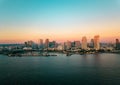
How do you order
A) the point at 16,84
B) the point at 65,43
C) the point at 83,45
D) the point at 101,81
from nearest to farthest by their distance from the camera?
1. the point at 16,84
2. the point at 101,81
3. the point at 83,45
4. the point at 65,43

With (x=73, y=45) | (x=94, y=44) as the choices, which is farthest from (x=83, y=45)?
(x=73, y=45)

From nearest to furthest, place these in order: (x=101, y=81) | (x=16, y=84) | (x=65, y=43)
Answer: (x=16, y=84) < (x=101, y=81) < (x=65, y=43)

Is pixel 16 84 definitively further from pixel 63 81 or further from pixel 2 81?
pixel 63 81

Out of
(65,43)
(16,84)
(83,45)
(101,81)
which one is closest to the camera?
(16,84)

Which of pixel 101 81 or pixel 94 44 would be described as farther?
pixel 94 44

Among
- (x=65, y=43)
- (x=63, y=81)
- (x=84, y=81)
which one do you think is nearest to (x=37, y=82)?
(x=63, y=81)

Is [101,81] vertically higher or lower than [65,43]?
lower

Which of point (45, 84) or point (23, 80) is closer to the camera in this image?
point (45, 84)

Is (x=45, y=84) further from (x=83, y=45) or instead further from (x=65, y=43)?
(x=65, y=43)

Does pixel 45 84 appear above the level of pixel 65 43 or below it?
below
